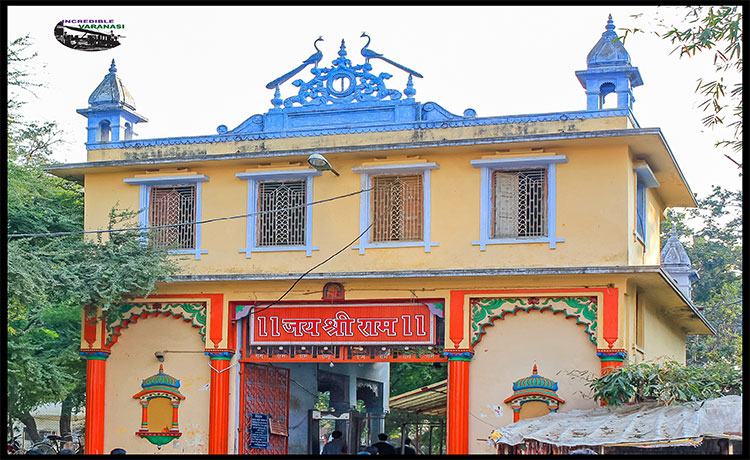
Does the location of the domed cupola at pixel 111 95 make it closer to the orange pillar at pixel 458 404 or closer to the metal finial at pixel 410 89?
the metal finial at pixel 410 89

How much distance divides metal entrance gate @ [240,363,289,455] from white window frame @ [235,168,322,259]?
1.95 metres

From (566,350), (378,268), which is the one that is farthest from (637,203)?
(378,268)

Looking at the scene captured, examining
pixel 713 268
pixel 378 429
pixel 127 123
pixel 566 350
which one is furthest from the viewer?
pixel 713 268

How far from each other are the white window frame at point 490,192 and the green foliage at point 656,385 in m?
2.36

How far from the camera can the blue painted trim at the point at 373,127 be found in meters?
16.0

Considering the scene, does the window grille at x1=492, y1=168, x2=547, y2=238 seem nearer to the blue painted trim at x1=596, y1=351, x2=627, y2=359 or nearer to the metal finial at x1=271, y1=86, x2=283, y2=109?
the blue painted trim at x1=596, y1=351, x2=627, y2=359

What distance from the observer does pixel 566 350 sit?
15578mm

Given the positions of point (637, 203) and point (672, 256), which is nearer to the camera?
point (637, 203)

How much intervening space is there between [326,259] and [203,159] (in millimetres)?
2599

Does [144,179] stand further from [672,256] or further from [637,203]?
[672,256]

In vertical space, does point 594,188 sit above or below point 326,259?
above

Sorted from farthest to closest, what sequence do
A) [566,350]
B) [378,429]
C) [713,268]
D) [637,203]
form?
[713,268]
[378,429]
[637,203]
[566,350]

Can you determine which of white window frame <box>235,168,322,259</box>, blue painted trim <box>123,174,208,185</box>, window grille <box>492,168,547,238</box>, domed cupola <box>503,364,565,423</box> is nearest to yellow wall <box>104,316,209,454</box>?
white window frame <box>235,168,322,259</box>

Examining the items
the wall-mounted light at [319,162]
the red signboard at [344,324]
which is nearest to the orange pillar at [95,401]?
the red signboard at [344,324]
